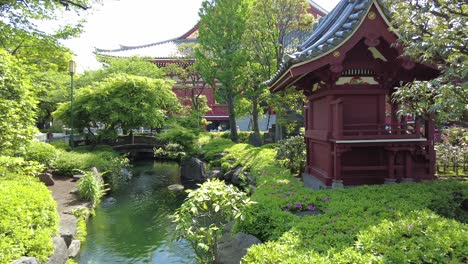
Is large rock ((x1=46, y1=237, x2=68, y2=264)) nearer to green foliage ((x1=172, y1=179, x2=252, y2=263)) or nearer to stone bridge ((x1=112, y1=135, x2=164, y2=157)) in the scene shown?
green foliage ((x1=172, y1=179, x2=252, y2=263))

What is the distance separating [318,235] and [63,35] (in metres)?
14.6

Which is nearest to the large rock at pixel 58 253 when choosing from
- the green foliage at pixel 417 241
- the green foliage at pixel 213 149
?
the green foliage at pixel 417 241

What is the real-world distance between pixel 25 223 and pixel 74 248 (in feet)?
7.58

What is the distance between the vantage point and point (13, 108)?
725cm

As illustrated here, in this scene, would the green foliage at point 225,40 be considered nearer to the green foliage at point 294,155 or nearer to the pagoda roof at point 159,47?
the green foliage at point 294,155

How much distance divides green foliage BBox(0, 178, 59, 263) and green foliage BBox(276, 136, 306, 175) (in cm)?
783

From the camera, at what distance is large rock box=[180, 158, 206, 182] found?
16.6 m

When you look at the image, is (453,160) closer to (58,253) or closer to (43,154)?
(58,253)

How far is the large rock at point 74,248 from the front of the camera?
281 inches

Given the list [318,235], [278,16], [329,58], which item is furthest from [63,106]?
[318,235]

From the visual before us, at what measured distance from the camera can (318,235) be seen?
186 inches

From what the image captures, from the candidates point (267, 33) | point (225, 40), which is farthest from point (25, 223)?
point (225, 40)

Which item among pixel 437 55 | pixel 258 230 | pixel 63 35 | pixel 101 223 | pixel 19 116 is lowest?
pixel 101 223

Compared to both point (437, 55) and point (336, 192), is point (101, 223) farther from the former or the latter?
point (437, 55)
